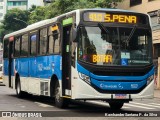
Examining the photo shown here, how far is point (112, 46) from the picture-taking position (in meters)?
14.1

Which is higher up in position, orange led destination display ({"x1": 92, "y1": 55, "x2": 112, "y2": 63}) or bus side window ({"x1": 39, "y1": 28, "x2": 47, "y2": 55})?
bus side window ({"x1": 39, "y1": 28, "x2": 47, "y2": 55})

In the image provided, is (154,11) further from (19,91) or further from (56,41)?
(56,41)

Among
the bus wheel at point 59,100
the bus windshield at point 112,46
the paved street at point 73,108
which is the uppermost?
the bus windshield at point 112,46

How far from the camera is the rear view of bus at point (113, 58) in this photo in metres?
13.9

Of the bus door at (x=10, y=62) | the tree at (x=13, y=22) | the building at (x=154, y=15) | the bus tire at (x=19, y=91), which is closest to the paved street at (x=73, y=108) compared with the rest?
the bus tire at (x=19, y=91)

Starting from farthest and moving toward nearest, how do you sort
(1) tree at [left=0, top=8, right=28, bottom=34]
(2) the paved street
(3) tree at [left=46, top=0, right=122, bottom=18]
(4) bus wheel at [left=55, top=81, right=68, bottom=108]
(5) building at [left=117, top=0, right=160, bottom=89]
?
1. (1) tree at [left=0, top=8, right=28, bottom=34]
2. (3) tree at [left=46, top=0, right=122, bottom=18]
3. (5) building at [left=117, top=0, right=160, bottom=89]
4. (4) bus wheel at [left=55, top=81, right=68, bottom=108]
5. (2) the paved street

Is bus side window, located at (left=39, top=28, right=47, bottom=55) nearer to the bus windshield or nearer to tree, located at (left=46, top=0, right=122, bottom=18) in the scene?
the bus windshield

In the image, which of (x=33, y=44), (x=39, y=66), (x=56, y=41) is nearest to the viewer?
(x=56, y=41)

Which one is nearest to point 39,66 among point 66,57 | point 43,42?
point 43,42

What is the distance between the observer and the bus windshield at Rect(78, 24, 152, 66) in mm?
13969

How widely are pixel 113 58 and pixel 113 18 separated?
1.38 meters

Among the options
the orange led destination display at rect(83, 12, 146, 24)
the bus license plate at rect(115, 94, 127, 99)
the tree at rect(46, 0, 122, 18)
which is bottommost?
the bus license plate at rect(115, 94, 127, 99)

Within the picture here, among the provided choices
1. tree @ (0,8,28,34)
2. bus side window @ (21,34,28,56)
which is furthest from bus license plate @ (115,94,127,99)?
tree @ (0,8,28,34)

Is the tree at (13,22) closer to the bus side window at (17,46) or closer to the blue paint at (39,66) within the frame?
the bus side window at (17,46)
